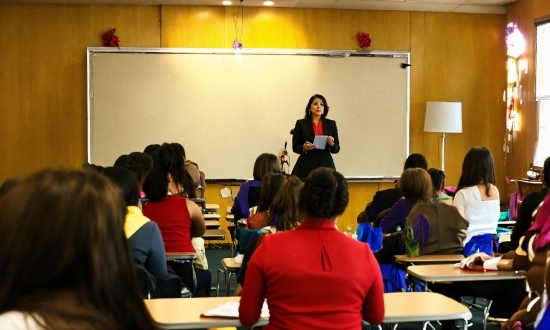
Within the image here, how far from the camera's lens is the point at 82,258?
1.08 m

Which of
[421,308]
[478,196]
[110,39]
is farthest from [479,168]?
[110,39]

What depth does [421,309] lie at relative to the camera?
3.34 m

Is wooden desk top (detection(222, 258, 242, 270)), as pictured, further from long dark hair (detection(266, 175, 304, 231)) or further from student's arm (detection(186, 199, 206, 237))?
long dark hair (detection(266, 175, 304, 231))

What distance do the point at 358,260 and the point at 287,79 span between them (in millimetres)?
7227

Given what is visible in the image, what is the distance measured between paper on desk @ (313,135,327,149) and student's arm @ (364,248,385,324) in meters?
5.04

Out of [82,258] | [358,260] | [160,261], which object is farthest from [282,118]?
[82,258]

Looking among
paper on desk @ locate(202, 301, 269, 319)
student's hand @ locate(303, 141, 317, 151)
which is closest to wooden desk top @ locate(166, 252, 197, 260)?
paper on desk @ locate(202, 301, 269, 319)

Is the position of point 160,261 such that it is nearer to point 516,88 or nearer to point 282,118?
point 282,118

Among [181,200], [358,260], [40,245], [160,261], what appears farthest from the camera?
[181,200]

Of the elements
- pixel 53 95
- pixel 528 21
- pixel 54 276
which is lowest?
pixel 54 276

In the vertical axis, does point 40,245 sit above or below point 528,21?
below

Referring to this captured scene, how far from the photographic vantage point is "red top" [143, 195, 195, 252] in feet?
16.3

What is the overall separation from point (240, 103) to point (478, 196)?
4.92 meters

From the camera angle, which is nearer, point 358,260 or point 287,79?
point 358,260
